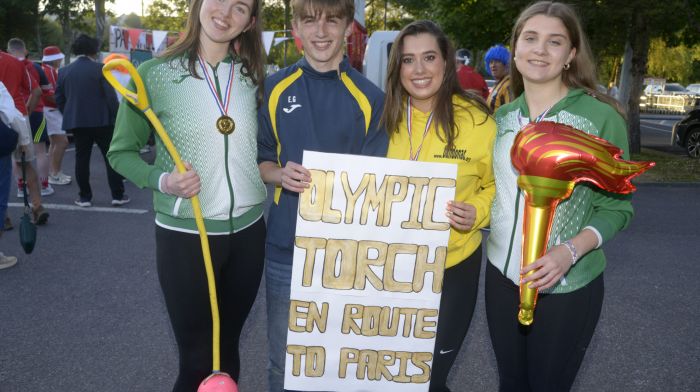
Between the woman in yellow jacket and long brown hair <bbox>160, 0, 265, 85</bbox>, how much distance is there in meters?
0.53

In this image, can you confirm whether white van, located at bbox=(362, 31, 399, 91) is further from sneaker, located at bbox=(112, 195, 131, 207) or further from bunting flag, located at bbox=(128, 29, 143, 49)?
bunting flag, located at bbox=(128, 29, 143, 49)

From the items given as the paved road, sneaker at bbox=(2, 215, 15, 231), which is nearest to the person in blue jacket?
the paved road

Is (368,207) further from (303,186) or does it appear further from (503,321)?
(503,321)

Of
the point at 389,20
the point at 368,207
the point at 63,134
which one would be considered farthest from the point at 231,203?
the point at 389,20

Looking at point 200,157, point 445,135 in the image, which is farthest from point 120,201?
point 445,135

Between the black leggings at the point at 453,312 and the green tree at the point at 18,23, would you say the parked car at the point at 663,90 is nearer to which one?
the green tree at the point at 18,23

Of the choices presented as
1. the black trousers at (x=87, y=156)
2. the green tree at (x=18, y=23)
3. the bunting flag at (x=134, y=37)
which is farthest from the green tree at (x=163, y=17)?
the black trousers at (x=87, y=156)

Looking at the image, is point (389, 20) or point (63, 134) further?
point (389, 20)

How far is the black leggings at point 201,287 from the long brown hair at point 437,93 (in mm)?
697

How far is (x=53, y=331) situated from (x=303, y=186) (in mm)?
2903

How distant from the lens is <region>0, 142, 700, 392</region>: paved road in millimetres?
3631

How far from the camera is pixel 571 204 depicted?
2.06 meters

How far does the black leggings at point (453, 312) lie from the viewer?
2.36 metres

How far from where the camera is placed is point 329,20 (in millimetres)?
2252
